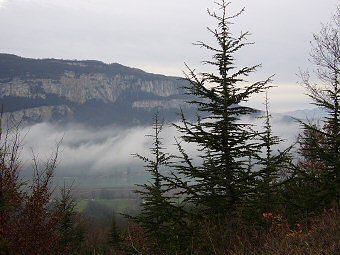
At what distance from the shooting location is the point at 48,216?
39.9 ft

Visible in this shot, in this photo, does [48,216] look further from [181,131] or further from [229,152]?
[229,152]

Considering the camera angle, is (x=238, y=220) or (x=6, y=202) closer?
(x=238, y=220)

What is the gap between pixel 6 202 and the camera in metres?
11.0

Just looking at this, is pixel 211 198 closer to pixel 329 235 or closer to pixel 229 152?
pixel 229 152

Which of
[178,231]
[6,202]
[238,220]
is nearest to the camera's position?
[238,220]

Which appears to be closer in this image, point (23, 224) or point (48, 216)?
point (23, 224)

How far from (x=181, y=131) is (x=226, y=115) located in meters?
1.38

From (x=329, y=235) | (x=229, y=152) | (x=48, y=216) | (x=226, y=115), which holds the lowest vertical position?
(x=48, y=216)

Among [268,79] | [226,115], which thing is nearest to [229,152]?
[226,115]

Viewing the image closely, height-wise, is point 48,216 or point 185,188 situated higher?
point 185,188

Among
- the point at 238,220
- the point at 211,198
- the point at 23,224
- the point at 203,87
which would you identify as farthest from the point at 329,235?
the point at 23,224

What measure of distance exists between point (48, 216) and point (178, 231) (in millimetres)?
4708

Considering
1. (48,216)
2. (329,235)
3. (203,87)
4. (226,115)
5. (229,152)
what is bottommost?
(48,216)

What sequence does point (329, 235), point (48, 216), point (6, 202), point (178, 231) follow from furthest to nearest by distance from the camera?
1. point (48, 216)
2. point (6, 202)
3. point (178, 231)
4. point (329, 235)
